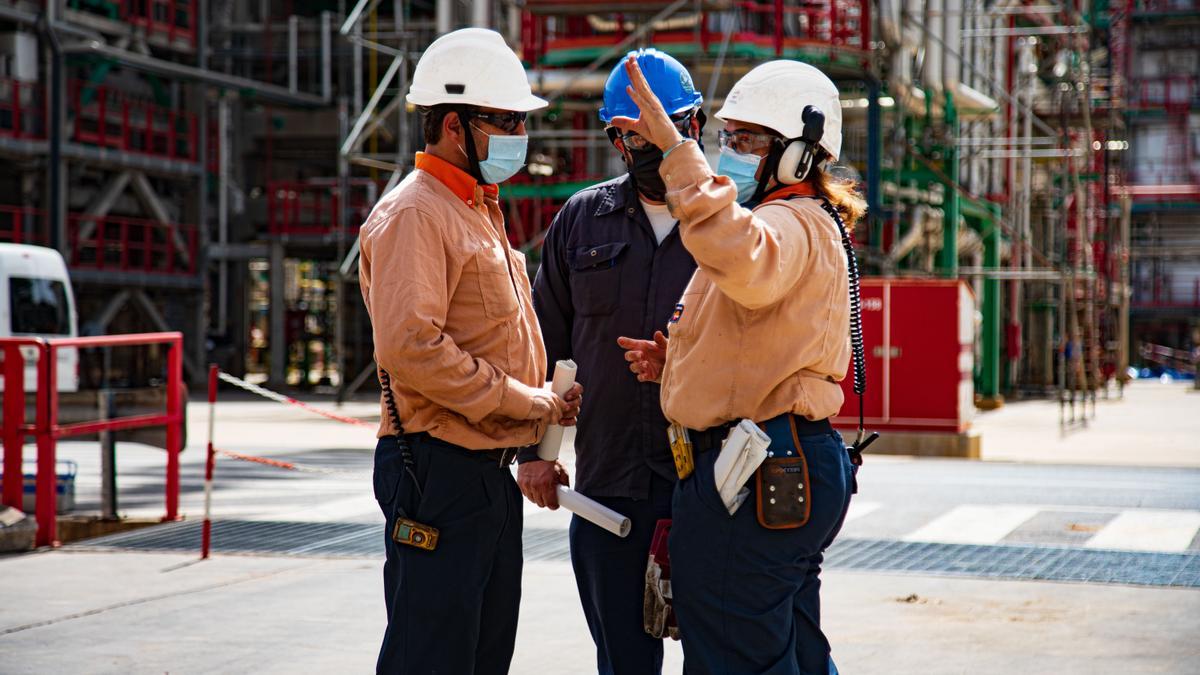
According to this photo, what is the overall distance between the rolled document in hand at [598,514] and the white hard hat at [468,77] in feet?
3.75

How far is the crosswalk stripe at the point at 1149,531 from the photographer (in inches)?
372

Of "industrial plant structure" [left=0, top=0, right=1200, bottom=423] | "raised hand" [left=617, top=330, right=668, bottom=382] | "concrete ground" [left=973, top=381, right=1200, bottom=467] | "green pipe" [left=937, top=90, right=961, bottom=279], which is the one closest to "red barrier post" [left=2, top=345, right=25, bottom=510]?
"raised hand" [left=617, top=330, right=668, bottom=382]

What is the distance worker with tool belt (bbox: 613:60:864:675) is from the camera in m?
3.66

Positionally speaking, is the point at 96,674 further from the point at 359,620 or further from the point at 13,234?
the point at 13,234

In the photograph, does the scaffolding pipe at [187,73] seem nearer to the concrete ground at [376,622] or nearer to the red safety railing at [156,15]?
the red safety railing at [156,15]

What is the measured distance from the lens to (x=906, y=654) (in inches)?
249

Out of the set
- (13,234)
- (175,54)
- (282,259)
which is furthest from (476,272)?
(175,54)

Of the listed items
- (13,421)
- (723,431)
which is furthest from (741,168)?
(13,421)

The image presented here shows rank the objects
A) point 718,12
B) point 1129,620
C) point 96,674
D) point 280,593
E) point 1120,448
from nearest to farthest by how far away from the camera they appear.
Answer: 1. point 96,674
2. point 1129,620
3. point 280,593
4. point 1120,448
5. point 718,12

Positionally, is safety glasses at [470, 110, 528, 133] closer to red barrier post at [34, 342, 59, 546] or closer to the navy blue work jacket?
the navy blue work jacket

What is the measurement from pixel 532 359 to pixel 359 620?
3143mm

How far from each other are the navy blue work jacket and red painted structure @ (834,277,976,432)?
12844 millimetres

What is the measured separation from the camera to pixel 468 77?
4.20 m

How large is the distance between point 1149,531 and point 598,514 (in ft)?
22.3
